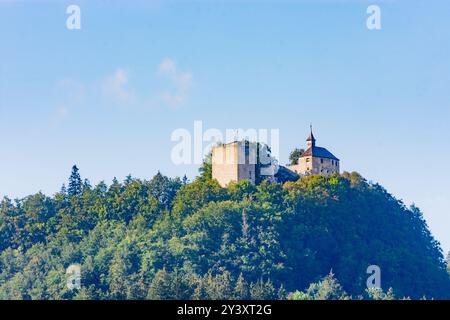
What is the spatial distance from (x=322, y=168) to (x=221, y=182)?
6.10m

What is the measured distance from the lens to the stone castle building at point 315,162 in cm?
6588

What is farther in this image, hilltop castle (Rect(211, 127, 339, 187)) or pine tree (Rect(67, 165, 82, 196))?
pine tree (Rect(67, 165, 82, 196))

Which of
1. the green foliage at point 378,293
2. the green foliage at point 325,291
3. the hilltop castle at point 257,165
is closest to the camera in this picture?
Answer: the green foliage at point 325,291

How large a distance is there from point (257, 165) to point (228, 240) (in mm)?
4051

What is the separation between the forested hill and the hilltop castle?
2.06ft

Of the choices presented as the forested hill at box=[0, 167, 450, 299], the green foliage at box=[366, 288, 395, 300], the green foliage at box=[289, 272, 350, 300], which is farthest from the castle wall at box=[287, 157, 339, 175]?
the green foliage at box=[366, 288, 395, 300]

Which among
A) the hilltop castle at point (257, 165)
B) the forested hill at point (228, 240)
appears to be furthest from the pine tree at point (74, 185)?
the hilltop castle at point (257, 165)

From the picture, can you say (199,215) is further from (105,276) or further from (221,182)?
(105,276)

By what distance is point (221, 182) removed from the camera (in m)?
63.0

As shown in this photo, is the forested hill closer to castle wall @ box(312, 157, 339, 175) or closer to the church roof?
castle wall @ box(312, 157, 339, 175)

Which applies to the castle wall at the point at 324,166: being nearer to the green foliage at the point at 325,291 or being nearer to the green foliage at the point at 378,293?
the green foliage at the point at 325,291

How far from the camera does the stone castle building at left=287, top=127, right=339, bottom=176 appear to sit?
65.9m
